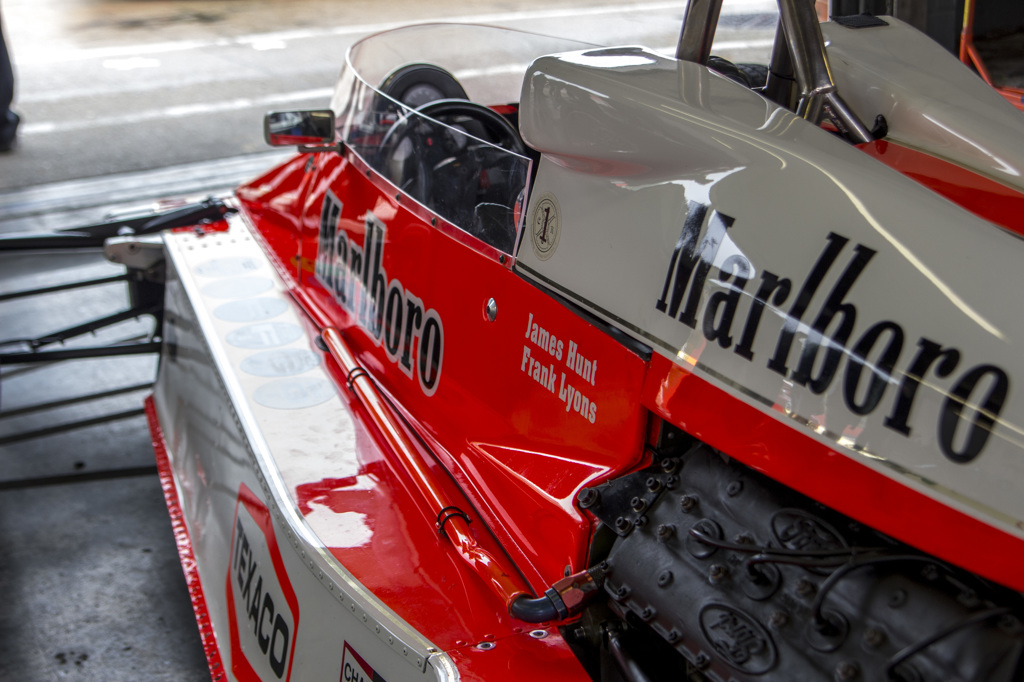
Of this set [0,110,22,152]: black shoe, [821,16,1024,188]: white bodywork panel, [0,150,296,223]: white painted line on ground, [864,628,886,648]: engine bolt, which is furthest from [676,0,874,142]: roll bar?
[0,110,22,152]: black shoe

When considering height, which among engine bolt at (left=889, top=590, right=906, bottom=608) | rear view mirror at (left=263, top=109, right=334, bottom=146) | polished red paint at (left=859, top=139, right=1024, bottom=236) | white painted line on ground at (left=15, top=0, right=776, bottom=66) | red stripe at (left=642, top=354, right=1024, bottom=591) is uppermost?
polished red paint at (left=859, top=139, right=1024, bottom=236)

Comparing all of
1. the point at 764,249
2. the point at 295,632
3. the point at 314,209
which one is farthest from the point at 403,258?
the point at 764,249

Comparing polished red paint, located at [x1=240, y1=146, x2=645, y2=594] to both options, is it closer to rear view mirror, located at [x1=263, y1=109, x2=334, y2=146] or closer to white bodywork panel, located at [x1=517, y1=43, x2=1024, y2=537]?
white bodywork panel, located at [x1=517, y1=43, x2=1024, y2=537]

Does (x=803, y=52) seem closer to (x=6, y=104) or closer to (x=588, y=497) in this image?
(x=588, y=497)

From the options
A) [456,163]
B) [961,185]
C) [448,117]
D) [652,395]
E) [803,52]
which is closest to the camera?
[652,395]

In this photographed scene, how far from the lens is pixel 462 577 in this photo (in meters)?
1.91

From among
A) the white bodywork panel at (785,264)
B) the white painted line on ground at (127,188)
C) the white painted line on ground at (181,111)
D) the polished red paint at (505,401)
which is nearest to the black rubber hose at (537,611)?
the polished red paint at (505,401)

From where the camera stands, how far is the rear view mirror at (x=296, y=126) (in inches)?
114

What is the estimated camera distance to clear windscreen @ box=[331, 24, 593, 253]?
83.4 inches

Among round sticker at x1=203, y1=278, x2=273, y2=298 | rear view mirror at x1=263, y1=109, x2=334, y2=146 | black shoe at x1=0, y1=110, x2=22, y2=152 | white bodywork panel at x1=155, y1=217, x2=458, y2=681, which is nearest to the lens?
white bodywork panel at x1=155, y1=217, x2=458, y2=681

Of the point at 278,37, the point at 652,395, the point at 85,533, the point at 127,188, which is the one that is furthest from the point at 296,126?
the point at 278,37

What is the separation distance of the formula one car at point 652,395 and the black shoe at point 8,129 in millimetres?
5233

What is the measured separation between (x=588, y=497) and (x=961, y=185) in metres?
1.00

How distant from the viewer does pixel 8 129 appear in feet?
22.9
